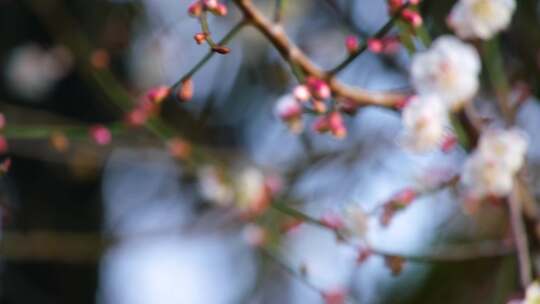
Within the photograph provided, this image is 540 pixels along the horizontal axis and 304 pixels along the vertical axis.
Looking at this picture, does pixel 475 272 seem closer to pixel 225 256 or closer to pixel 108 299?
pixel 225 256

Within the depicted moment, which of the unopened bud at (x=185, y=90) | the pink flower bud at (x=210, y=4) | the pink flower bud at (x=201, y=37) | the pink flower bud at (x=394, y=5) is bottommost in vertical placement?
the pink flower bud at (x=394, y=5)

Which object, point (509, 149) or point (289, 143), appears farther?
point (289, 143)

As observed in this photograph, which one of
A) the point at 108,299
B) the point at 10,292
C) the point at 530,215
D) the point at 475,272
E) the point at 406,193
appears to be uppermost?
the point at 406,193

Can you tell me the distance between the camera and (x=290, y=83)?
245cm

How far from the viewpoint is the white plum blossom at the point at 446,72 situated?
3.71 feet

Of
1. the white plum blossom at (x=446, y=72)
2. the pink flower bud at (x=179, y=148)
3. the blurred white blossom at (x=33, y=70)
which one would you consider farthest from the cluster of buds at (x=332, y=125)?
the blurred white blossom at (x=33, y=70)

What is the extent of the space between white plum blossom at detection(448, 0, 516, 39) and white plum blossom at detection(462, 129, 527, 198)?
0.52 ft

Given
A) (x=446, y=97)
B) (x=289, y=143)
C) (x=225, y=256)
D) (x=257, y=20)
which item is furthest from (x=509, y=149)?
(x=225, y=256)

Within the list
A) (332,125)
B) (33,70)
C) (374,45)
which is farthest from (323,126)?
(33,70)

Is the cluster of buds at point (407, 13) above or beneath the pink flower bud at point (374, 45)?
above

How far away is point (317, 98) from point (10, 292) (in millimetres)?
2261

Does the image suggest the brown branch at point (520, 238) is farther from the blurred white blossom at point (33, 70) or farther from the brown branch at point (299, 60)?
the blurred white blossom at point (33, 70)

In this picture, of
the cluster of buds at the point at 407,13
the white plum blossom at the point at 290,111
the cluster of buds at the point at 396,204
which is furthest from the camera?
the cluster of buds at the point at 396,204

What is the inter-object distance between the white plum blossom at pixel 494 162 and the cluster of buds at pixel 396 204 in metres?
0.09
